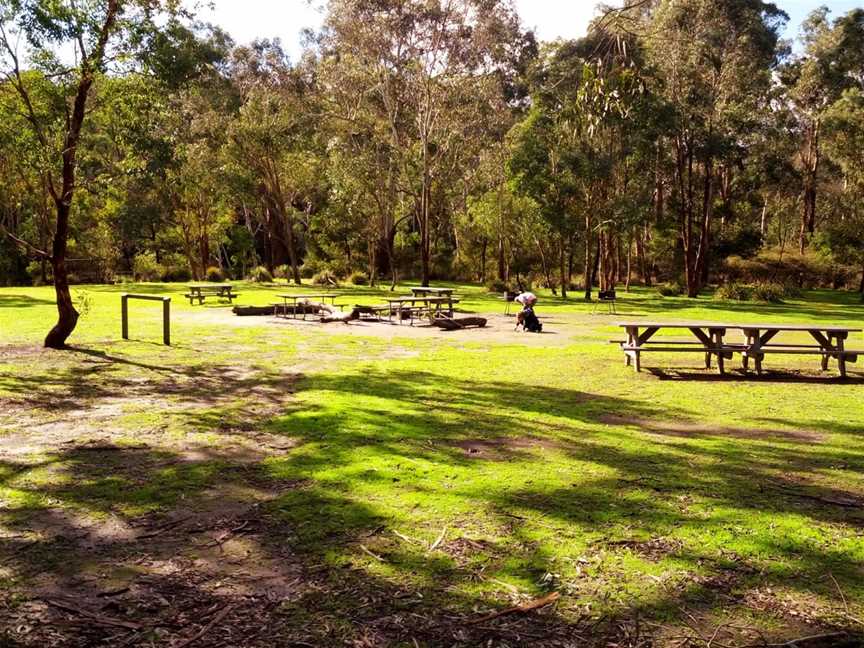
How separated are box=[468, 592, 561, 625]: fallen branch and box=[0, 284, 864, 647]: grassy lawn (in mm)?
21

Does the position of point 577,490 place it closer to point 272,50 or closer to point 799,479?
point 799,479

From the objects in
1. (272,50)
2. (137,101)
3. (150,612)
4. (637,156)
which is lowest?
(150,612)

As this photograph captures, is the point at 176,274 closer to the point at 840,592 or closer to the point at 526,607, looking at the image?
the point at 526,607

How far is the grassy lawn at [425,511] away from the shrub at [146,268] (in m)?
36.9

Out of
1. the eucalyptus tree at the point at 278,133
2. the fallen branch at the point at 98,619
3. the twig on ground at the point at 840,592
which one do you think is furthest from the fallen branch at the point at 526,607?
the eucalyptus tree at the point at 278,133

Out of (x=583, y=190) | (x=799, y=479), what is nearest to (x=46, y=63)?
(x=799, y=479)

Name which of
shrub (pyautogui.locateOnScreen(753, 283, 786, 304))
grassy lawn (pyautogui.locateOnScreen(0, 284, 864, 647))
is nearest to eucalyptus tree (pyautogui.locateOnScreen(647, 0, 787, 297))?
shrub (pyautogui.locateOnScreen(753, 283, 786, 304))

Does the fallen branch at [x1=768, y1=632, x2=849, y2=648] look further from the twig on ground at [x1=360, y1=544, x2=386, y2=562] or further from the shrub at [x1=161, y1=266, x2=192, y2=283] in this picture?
the shrub at [x1=161, y1=266, x2=192, y2=283]

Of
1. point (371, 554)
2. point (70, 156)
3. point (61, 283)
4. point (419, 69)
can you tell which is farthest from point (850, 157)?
point (371, 554)

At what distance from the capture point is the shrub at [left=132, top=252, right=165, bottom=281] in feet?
146

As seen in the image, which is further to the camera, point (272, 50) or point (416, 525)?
point (272, 50)

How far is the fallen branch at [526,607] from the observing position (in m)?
3.30

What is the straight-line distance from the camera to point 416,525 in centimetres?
446

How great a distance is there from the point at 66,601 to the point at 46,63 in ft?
35.9
